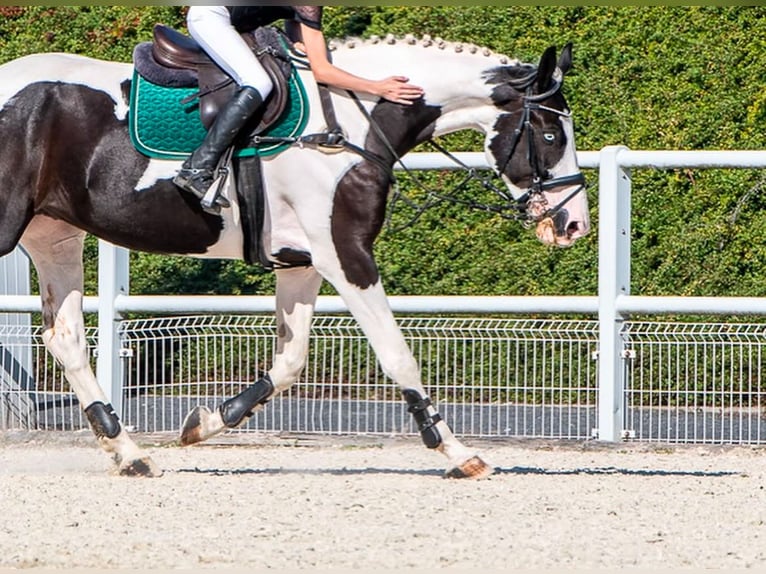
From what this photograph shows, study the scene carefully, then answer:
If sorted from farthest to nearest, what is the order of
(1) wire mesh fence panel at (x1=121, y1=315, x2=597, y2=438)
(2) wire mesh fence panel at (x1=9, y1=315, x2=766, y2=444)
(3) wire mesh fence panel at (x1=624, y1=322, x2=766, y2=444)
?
1. (1) wire mesh fence panel at (x1=121, y1=315, x2=597, y2=438)
2. (2) wire mesh fence panel at (x1=9, y1=315, x2=766, y2=444)
3. (3) wire mesh fence panel at (x1=624, y1=322, x2=766, y2=444)

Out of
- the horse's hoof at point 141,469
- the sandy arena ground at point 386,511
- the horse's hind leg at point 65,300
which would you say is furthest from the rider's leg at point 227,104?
the sandy arena ground at point 386,511

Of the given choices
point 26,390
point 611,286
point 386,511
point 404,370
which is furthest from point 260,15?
point 26,390

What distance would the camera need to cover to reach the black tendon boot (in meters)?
6.86

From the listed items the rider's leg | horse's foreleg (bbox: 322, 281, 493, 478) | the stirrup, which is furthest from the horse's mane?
horse's foreleg (bbox: 322, 281, 493, 478)

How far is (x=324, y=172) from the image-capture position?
7.00 metres

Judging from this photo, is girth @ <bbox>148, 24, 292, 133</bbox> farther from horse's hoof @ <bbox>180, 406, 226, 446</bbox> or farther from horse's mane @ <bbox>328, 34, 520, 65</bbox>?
horse's hoof @ <bbox>180, 406, 226, 446</bbox>

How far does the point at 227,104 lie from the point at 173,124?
29 cm

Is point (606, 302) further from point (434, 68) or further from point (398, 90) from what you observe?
point (398, 90)

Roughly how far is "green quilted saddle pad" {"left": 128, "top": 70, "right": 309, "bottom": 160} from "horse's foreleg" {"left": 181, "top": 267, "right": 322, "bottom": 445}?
79cm

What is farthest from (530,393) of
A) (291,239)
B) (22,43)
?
(22,43)

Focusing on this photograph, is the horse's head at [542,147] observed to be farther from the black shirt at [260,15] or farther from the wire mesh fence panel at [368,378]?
the wire mesh fence panel at [368,378]

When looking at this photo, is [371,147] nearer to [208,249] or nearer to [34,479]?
[208,249]

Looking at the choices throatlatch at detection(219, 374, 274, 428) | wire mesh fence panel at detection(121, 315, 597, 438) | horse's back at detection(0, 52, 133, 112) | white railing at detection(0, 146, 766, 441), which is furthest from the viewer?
wire mesh fence panel at detection(121, 315, 597, 438)

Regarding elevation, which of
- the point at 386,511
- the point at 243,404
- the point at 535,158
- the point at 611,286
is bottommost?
the point at 386,511
